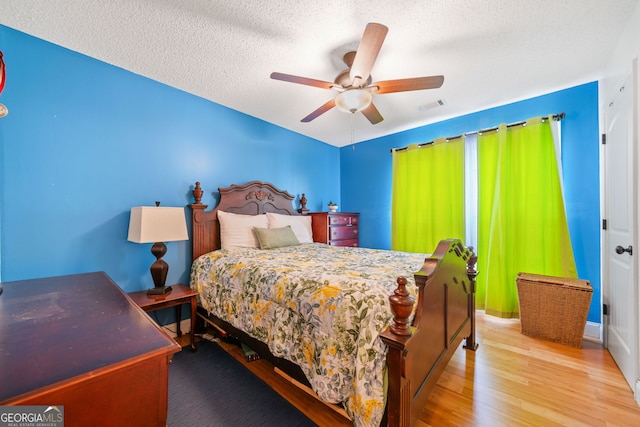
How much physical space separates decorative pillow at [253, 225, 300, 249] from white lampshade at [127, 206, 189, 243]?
0.80 meters

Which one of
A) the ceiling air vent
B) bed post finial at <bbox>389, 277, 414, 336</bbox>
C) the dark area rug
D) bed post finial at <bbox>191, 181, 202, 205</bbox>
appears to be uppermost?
the ceiling air vent

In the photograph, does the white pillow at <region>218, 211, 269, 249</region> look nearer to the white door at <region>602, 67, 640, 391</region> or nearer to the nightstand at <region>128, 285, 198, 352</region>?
the nightstand at <region>128, 285, 198, 352</region>

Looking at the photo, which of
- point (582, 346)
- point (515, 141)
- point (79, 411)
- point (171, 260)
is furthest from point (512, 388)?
point (171, 260)

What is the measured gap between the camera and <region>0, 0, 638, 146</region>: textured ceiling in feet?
5.40

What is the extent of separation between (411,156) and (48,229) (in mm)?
4069

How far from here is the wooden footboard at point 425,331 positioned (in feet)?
3.63

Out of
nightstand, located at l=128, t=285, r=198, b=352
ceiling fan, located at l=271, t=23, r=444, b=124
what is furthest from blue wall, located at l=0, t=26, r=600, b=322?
ceiling fan, located at l=271, t=23, r=444, b=124

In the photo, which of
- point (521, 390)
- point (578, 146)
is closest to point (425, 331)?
point (521, 390)

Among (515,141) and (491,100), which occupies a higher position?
(491,100)

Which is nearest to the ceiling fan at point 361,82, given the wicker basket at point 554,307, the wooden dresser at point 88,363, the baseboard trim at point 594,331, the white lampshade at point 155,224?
the white lampshade at point 155,224

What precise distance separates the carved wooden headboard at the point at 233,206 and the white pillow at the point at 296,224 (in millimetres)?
241

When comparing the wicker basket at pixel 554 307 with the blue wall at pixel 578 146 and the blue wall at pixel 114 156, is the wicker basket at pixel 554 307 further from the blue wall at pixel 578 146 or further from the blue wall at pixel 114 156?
the blue wall at pixel 114 156

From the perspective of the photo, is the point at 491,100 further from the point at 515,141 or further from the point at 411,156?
the point at 411,156

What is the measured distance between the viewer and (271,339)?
166 centimetres
